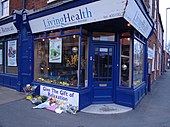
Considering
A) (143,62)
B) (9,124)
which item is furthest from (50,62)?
(143,62)

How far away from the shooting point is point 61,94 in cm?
768

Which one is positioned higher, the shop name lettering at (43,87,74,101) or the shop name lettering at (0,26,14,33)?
the shop name lettering at (0,26,14,33)

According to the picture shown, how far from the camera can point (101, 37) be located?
798 cm

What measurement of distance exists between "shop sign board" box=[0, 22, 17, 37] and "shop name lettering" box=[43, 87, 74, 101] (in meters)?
4.13

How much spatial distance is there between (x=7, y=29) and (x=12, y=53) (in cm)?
136

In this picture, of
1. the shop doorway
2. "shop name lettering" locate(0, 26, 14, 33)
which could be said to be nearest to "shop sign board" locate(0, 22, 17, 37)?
"shop name lettering" locate(0, 26, 14, 33)

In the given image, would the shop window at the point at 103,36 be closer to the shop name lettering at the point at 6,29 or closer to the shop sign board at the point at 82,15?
the shop sign board at the point at 82,15

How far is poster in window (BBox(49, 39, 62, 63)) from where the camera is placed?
816 centimetres

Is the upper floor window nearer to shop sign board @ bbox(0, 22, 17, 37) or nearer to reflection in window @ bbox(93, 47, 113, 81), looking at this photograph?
shop sign board @ bbox(0, 22, 17, 37)

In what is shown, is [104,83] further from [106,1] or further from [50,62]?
[106,1]

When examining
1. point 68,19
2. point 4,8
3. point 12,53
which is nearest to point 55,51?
point 68,19

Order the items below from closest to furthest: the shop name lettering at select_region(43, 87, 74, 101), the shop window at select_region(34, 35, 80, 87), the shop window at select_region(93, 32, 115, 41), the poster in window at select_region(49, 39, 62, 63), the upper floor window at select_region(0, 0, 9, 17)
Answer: the shop name lettering at select_region(43, 87, 74, 101)
the shop window at select_region(34, 35, 80, 87)
the shop window at select_region(93, 32, 115, 41)
the poster in window at select_region(49, 39, 62, 63)
the upper floor window at select_region(0, 0, 9, 17)

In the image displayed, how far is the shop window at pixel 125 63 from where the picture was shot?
313 inches

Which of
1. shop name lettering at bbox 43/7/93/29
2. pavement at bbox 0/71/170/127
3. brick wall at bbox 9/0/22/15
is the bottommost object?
pavement at bbox 0/71/170/127
